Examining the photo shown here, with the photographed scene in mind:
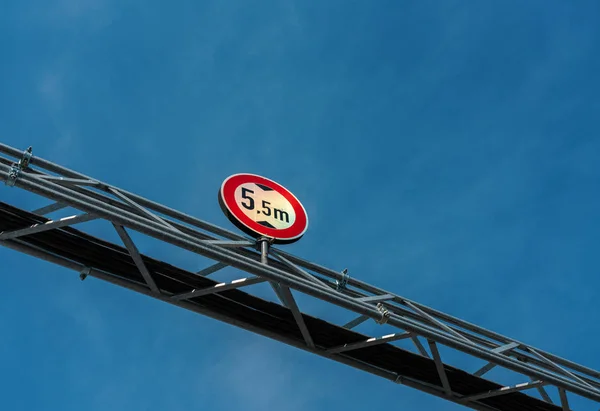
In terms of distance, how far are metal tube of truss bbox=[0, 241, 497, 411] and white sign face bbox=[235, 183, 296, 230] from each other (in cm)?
205

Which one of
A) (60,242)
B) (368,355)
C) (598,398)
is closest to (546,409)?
(598,398)

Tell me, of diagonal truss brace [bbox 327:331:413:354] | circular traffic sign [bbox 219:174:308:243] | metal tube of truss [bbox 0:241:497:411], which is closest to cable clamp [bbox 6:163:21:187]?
metal tube of truss [bbox 0:241:497:411]

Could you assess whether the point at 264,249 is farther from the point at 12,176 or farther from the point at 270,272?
the point at 12,176

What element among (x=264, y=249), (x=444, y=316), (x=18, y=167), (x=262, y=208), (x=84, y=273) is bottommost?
(x=84, y=273)

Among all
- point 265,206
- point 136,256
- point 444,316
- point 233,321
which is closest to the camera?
point 136,256

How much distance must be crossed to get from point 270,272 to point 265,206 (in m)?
2.30

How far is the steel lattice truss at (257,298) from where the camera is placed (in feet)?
41.7

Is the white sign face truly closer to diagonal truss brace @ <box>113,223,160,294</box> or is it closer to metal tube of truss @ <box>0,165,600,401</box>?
metal tube of truss @ <box>0,165,600,401</box>

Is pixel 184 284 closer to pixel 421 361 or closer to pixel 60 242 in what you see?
pixel 60 242

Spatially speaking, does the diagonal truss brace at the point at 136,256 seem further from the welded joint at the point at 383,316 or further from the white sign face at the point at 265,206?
the welded joint at the point at 383,316

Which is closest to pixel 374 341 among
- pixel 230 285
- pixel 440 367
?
pixel 440 367

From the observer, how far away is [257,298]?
565 inches

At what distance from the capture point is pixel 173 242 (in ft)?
41.7

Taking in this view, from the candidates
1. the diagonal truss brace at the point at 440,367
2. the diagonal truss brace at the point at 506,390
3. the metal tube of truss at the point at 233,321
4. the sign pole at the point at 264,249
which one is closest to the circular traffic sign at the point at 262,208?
the sign pole at the point at 264,249
